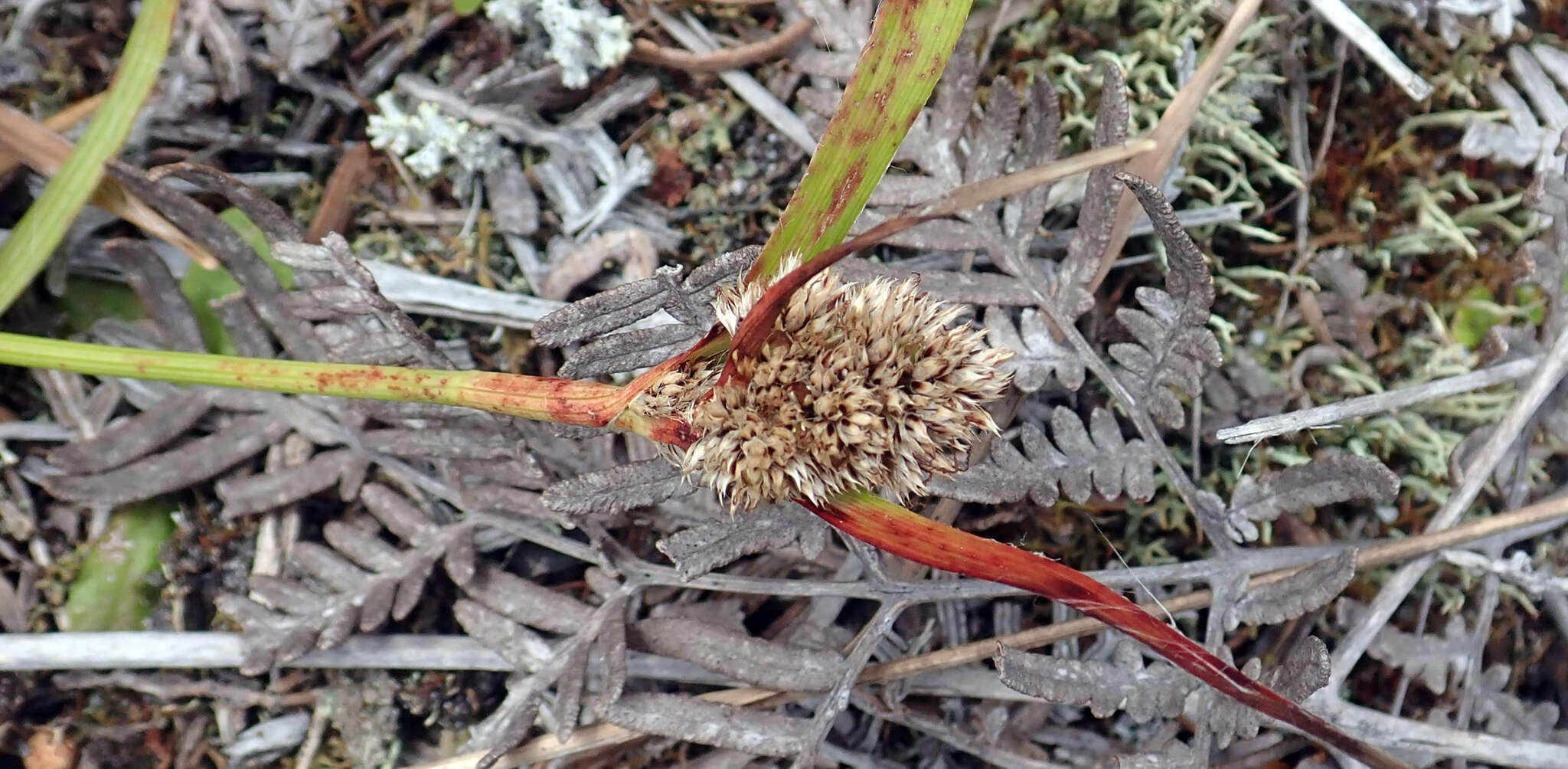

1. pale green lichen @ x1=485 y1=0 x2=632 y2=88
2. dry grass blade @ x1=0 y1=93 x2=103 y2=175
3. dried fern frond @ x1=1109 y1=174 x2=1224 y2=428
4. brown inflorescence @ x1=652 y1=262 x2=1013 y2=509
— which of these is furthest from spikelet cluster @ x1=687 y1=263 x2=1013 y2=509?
dry grass blade @ x1=0 y1=93 x2=103 y2=175

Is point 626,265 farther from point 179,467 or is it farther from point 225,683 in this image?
point 225,683

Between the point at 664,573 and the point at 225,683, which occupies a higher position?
the point at 664,573

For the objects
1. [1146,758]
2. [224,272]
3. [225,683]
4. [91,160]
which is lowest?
[225,683]

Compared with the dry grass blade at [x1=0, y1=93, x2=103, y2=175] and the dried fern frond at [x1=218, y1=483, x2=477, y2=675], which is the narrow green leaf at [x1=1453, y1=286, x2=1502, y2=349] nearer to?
the dried fern frond at [x1=218, y1=483, x2=477, y2=675]

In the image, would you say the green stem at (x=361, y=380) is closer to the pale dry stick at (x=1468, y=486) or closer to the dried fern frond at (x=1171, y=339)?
the dried fern frond at (x=1171, y=339)

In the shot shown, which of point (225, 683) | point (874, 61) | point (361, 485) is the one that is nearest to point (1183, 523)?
point (874, 61)

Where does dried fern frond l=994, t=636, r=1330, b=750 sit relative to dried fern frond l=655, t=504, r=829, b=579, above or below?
below
